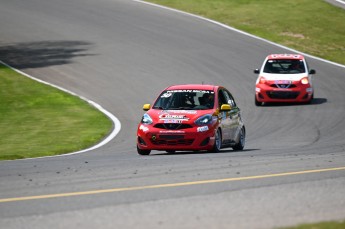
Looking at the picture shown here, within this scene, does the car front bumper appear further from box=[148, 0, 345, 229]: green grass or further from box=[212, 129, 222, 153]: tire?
box=[148, 0, 345, 229]: green grass

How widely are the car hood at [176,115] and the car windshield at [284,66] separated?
14242 mm

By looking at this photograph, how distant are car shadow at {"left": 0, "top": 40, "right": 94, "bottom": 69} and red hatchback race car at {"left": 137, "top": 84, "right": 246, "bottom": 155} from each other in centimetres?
1856

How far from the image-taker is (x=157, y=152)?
21250mm

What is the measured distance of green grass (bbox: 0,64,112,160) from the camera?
2314 cm

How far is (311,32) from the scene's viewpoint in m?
45.6

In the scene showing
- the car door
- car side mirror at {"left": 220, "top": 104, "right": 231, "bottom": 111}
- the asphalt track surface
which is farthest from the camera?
the car door

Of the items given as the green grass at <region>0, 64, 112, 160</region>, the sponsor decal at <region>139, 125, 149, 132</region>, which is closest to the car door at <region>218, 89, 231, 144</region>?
the sponsor decal at <region>139, 125, 149, 132</region>

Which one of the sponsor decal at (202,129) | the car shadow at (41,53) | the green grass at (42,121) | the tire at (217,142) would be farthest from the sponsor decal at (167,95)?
the car shadow at (41,53)

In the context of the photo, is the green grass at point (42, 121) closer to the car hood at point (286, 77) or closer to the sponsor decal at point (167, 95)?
the sponsor decal at point (167, 95)

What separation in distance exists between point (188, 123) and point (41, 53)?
75.2 ft

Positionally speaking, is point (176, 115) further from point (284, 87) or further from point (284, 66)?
point (284, 66)

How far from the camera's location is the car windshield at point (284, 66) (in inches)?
1335

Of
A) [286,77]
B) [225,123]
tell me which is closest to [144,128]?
[225,123]

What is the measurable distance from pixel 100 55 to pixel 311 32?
1067cm
